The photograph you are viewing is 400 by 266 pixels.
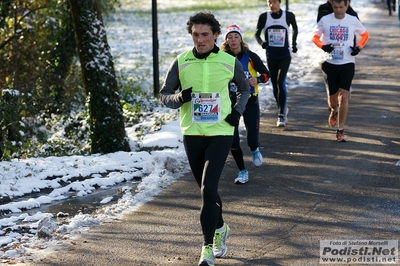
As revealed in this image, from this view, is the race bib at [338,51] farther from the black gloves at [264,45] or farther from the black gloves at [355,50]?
the black gloves at [264,45]

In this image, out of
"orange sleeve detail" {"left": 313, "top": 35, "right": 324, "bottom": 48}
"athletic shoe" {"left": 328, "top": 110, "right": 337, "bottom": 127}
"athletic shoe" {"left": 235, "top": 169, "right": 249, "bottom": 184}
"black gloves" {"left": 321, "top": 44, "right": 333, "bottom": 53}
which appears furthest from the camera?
"athletic shoe" {"left": 328, "top": 110, "right": 337, "bottom": 127}

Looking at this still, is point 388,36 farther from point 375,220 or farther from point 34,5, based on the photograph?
point 375,220

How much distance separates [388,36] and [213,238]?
63.9ft

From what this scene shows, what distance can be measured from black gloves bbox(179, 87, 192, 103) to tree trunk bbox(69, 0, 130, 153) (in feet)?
18.4

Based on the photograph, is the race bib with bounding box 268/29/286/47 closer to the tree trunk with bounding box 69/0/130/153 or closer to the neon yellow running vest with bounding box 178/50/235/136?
the tree trunk with bounding box 69/0/130/153

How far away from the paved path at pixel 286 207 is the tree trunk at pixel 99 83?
2.25 metres

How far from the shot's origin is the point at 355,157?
1022 centimetres

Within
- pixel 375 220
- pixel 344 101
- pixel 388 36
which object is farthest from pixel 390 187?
pixel 388 36

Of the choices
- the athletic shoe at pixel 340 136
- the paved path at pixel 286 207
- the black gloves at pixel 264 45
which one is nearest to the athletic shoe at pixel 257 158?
the paved path at pixel 286 207

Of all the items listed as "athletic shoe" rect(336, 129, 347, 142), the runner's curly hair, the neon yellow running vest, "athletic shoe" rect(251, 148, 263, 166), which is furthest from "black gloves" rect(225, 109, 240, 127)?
"athletic shoe" rect(336, 129, 347, 142)

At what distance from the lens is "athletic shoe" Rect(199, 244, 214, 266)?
618 centimetres

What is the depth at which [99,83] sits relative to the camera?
1183 cm

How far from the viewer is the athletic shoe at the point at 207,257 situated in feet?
20.3

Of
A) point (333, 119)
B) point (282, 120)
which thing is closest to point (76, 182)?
point (282, 120)
